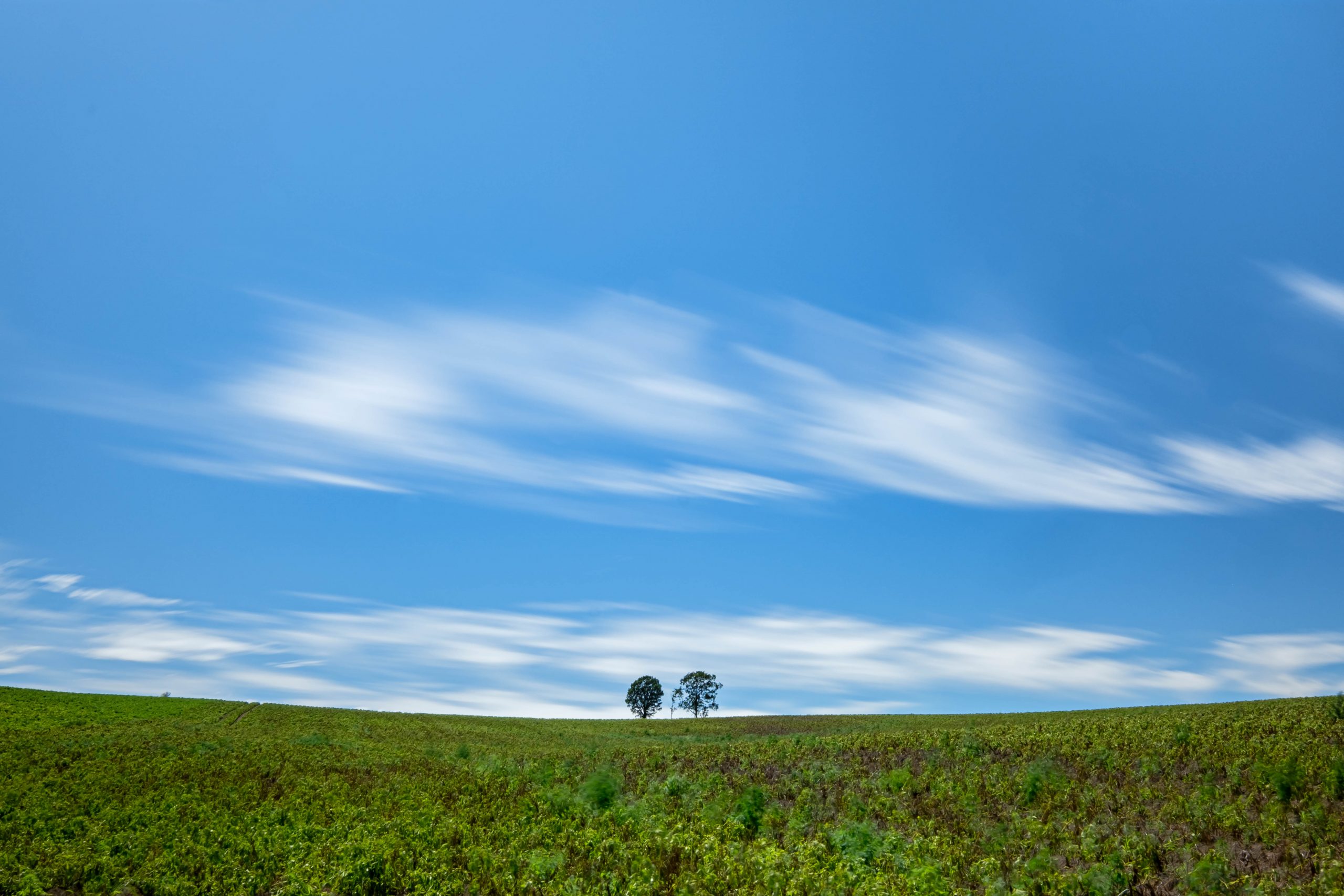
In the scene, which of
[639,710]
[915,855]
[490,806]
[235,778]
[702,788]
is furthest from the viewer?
[639,710]

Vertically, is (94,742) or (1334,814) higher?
(1334,814)

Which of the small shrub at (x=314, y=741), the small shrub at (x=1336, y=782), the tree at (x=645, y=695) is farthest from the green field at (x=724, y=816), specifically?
the tree at (x=645, y=695)

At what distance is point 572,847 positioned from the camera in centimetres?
1436

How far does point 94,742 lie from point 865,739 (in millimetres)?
28481

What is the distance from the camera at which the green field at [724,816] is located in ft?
40.9

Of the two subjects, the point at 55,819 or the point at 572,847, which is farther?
the point at 55,819

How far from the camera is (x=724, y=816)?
16500 mm

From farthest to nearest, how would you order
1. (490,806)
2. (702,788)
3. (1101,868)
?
(702,788)
(490,806)
(1101,868)

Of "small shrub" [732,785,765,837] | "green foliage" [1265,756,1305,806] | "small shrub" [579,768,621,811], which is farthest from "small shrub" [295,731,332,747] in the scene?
"green foliage" [1265,756,1305,806]

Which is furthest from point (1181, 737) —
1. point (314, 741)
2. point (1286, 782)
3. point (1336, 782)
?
point (314, 741)

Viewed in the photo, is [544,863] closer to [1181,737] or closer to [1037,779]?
[1037,779]

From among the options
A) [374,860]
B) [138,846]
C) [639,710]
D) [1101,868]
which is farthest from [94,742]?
[639,710]

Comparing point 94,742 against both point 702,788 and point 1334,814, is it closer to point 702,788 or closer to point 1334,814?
point 702,788

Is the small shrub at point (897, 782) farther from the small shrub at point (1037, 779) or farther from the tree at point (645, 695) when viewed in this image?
the tree at point (645, 695)
